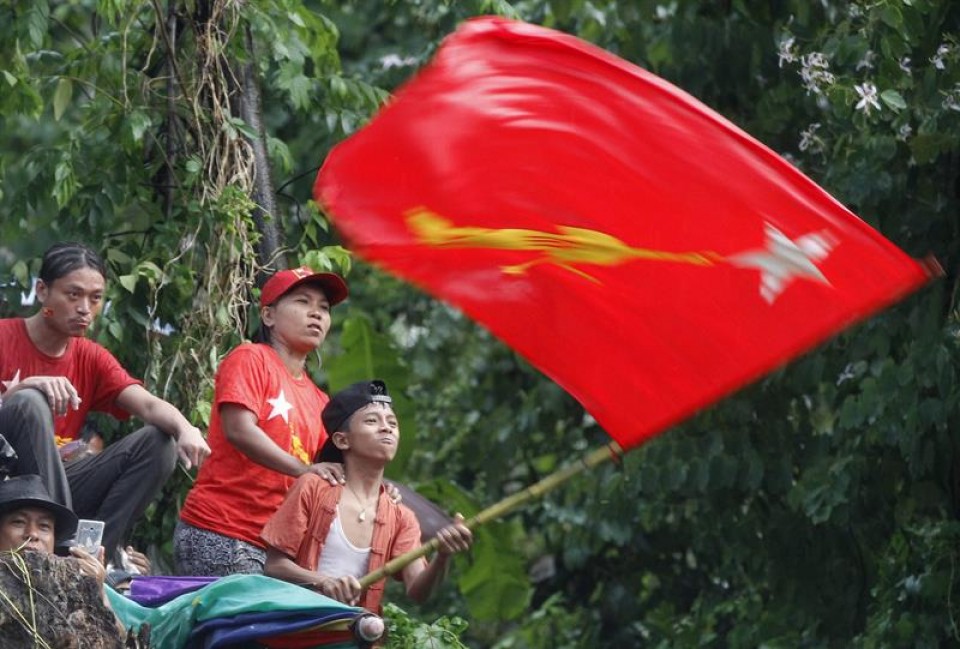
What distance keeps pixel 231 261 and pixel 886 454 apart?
11.8 feet

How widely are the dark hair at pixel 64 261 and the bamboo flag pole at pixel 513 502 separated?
1.74 meters

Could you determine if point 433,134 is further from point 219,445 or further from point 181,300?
point 181,300

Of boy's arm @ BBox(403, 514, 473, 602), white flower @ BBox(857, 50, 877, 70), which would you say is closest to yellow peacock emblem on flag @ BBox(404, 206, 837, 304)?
boy's arm @ BBox(403, 514, 473, 602)

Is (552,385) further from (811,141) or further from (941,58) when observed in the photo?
(941,58)

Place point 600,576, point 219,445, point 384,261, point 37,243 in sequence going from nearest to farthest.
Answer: point 384,261, point 219,445, point 600,576, point 37,243

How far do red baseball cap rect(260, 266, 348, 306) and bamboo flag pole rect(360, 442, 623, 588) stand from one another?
53.3 inches

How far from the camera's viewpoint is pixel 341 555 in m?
7.62

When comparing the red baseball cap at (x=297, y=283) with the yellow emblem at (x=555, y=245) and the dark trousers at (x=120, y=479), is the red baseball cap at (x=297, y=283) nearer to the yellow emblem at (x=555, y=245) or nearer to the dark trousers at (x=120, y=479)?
the dark trousers at (x=120, y=479)

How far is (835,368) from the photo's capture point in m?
11.9

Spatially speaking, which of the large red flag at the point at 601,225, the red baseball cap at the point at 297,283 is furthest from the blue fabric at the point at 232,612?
the red baseball cap at the point at 297,283

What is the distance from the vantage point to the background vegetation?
1038cm

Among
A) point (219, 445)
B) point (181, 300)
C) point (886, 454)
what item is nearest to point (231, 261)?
point (181, 300)

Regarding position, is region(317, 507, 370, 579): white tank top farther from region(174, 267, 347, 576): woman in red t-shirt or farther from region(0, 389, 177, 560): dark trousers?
region(0, 389, 177, 560): dark trousers

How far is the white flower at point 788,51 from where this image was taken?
10.9 meters
